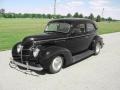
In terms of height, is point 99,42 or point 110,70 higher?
point 99,42

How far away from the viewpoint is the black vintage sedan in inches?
219

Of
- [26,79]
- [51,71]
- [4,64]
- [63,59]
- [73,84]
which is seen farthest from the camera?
[4,64]

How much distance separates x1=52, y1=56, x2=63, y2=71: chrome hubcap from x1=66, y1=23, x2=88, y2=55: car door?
86 cm

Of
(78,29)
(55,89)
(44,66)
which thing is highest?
(78,29)

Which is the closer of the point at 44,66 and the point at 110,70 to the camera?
the point at 44,66

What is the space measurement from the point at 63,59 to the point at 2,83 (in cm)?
222

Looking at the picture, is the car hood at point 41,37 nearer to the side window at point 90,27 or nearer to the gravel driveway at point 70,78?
the gravel driveway at point 70,78

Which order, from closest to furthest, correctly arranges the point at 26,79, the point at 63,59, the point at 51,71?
the point at 26,79
the point at 51,71
the point at 63,59

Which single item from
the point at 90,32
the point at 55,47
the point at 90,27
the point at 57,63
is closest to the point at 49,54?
the point at 55,47

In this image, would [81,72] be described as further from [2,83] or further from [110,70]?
[2,83]

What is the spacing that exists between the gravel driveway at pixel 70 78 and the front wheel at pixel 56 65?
152 millimetres

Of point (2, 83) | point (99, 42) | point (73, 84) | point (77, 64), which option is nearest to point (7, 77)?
point (2, 83)

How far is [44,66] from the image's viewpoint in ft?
18.0

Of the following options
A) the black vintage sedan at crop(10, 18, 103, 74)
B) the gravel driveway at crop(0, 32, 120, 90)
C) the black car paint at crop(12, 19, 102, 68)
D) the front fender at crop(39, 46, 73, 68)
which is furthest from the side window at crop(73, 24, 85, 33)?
the front fender at crop(39, 46, 73, 68)
